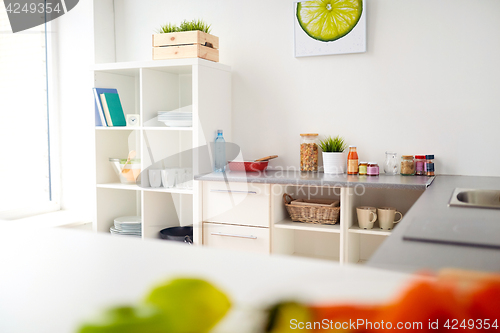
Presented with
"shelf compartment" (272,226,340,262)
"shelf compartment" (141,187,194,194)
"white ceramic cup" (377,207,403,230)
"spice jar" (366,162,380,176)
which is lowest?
"shelf compartment" (272,226,340,262)

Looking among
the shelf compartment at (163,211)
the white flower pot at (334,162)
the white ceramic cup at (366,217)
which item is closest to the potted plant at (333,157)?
the white flower pot at (334,162)

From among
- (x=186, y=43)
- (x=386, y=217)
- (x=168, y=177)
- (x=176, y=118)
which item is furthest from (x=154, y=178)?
(x=386, y=217)

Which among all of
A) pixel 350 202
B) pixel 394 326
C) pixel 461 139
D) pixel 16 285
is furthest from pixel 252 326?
pixel 461 139

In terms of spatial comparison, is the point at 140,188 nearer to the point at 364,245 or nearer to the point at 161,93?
the point at 161,93

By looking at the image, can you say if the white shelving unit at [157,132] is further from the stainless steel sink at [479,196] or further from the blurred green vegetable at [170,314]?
the blurred green vegetable at [170,314]

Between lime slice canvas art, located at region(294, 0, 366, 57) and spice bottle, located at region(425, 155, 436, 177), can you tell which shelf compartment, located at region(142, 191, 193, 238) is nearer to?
lime slice canvas art, located at region(294, 0, 366, 57)

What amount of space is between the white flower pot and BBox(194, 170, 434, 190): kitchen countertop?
60mm

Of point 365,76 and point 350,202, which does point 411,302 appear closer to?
point 350,202

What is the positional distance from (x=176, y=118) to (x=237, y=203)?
70 centimetres

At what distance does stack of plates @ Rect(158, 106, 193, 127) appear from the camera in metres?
2.82

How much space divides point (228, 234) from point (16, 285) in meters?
2.08

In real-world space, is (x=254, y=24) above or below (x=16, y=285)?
above

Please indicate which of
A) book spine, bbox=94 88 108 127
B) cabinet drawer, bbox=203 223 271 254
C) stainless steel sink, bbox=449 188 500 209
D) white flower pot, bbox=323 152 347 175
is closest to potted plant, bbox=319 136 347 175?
white flower pot, bbox=323 152 347 175

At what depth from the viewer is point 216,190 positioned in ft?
8.68
